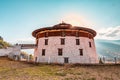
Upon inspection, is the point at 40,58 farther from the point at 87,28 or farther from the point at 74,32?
the point at 87,28

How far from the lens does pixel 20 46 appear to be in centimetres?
4269

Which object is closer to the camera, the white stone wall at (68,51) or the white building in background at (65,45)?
the white stone wall at (68,51)

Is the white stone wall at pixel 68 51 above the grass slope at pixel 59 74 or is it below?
above

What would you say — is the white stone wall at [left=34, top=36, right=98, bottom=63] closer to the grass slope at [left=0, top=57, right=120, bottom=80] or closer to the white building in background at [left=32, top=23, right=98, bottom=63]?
the white building in background at [left=32, top=23, right=98, bottom=63]

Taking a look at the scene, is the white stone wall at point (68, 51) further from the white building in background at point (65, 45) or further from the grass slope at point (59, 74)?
the grass slope at point (59, 74)

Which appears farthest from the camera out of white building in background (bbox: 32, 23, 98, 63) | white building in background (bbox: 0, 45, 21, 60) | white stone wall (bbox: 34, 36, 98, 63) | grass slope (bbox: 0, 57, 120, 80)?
white building in background (bbox: 0, 45, 21, 60)

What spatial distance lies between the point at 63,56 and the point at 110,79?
18.7 meters

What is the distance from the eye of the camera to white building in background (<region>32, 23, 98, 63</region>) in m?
37.7

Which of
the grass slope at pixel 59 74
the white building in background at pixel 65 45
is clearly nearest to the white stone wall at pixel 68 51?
the white building in background at pixel 65 45

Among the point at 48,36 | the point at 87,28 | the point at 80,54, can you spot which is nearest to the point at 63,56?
the point at 80,54

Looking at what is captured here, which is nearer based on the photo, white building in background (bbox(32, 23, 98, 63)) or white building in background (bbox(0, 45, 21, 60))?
white building in background (bbox(32, 23, 98, 63))

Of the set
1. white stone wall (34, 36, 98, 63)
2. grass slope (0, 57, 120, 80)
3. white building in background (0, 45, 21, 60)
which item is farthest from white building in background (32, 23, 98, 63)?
grass slope (0, 57, 120, 80)

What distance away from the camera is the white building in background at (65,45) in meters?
37.7

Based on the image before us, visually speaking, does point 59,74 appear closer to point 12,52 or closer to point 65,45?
point 65,45
